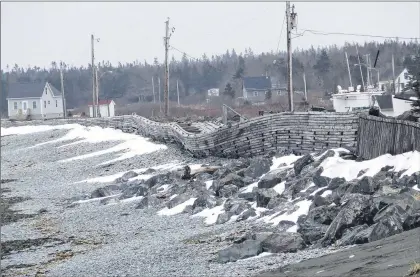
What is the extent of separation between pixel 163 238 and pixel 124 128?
120 feet

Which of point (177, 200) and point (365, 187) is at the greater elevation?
point (365, 187)

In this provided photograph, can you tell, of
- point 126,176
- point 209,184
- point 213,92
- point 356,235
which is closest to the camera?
point 356,235

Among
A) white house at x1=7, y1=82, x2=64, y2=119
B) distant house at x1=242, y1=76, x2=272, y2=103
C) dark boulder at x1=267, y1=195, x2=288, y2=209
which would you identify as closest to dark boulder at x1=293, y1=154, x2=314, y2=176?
dark boulder at x1=267, y1=195, x2=288, y2=209

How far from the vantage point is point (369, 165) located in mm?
20438

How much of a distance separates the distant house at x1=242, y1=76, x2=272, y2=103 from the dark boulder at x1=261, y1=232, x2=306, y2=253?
90.6m

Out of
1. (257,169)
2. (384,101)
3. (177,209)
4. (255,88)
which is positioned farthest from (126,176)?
(255,88)

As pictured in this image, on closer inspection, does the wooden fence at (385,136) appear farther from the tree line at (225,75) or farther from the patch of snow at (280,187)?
the tree line at (225,75)

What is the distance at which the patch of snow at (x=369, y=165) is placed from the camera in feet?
59.9

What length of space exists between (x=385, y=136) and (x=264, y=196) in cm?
417

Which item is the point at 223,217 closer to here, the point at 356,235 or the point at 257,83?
the point at 356,235

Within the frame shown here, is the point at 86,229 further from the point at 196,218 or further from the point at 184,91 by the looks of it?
the point at 184,91

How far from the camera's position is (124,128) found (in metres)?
54.8

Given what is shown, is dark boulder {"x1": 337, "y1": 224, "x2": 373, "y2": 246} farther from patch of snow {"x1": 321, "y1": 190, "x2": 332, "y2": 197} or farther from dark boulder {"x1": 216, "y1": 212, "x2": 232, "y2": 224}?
dark boulder {"x1": 216, "y1": 212, "x2": 232, "y2": 224}

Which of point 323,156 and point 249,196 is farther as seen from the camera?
point 323,156
